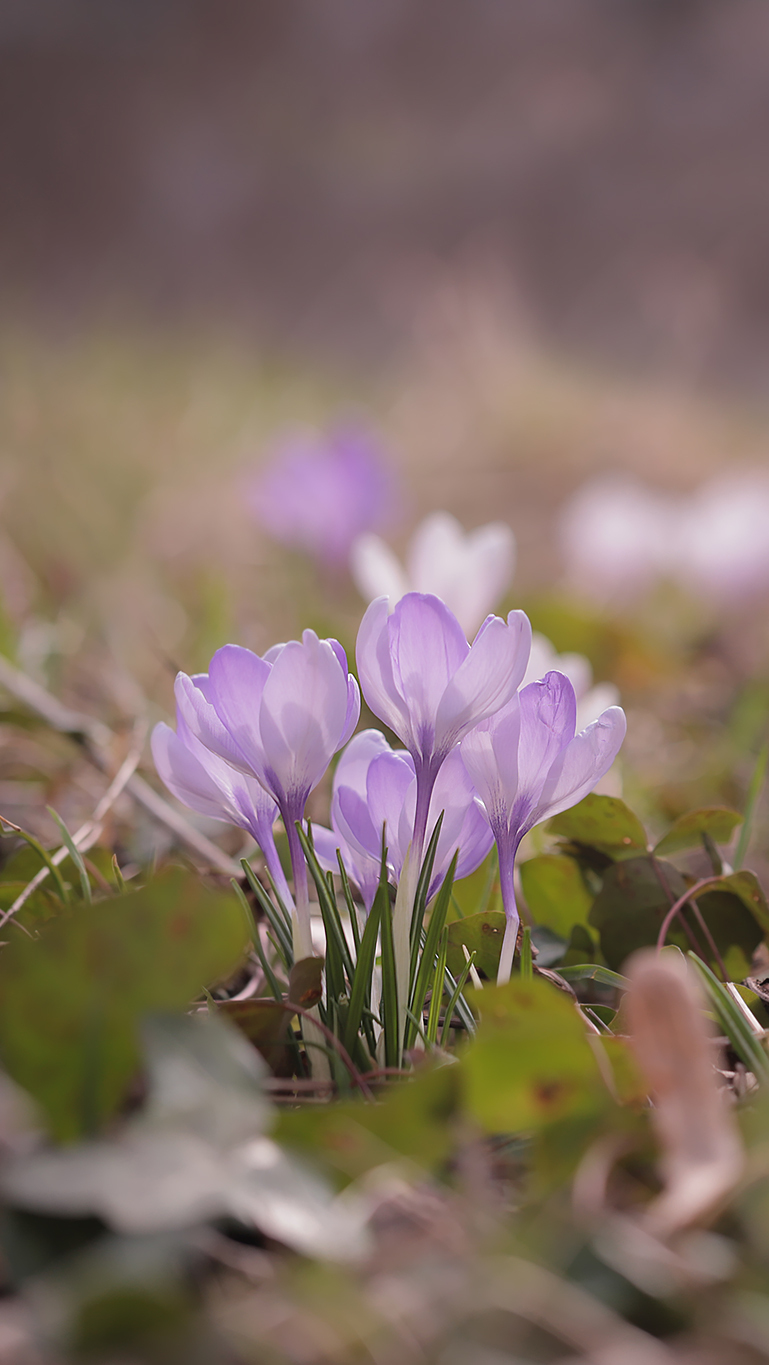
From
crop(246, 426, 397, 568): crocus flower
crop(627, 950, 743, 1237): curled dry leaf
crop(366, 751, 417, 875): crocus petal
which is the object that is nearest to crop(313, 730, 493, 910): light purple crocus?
crop(366, 751, 417, 875): crocus petal

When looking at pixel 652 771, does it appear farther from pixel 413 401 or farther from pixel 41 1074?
pixel 413 401

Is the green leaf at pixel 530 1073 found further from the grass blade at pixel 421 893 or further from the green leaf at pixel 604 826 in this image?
the green leaf at pixel 604 826

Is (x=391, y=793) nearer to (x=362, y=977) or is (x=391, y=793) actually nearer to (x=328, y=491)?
(x=362, y=977)

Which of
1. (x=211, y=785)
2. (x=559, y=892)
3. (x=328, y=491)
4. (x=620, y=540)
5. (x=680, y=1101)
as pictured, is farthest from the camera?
(x=620, y=540)

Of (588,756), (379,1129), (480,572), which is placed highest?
(480,572)

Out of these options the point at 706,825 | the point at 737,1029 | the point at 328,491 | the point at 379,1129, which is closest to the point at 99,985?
the point at 379,1129

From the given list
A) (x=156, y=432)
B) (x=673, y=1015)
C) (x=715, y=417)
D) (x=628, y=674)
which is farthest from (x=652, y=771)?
(x=715, y=417)
